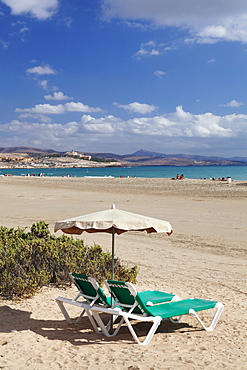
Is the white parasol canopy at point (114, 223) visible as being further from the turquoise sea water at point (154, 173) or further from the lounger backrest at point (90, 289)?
the turquoise sea water at point (154, 173)

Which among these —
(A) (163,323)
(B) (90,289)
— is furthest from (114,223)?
(A) (163,323)

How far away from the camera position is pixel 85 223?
5.77 meters

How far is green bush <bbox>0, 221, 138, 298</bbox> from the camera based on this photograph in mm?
7758

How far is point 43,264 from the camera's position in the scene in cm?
836

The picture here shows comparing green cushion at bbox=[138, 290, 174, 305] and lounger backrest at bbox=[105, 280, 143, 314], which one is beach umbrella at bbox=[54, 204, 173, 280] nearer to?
lounger backrest at bbox=[105, 280, 143, 314]

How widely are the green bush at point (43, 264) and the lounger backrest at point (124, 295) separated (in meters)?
2.48

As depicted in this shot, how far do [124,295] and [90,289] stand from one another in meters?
0.65

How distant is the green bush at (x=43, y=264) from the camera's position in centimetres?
776

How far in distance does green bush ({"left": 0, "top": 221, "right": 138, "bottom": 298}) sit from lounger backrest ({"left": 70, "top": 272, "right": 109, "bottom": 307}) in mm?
1809

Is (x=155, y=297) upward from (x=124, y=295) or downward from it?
downward

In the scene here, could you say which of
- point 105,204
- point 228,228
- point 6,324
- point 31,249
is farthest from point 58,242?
point 105,204

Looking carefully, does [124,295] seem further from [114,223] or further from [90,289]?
[114,223]

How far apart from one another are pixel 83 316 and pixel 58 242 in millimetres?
2503

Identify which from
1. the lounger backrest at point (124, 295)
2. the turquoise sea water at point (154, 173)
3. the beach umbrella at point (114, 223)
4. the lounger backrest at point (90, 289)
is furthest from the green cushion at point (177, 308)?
the turquoise sea water at point (154, 173)
